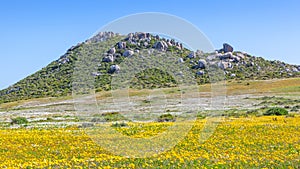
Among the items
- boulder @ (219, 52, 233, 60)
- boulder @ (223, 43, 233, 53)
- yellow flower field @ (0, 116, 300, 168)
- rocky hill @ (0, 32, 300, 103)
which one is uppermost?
boulder @ (223, 43, 233, 53)

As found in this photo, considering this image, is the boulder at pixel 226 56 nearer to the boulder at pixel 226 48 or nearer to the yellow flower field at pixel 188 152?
the boulder at pixel 226 48

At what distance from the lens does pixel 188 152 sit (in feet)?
59.7

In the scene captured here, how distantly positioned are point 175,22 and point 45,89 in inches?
4989

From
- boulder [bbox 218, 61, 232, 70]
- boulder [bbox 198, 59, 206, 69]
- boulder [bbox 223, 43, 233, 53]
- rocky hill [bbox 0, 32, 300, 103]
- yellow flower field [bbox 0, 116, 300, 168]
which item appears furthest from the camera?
boulder [bbox 223, 43, 233, 53]

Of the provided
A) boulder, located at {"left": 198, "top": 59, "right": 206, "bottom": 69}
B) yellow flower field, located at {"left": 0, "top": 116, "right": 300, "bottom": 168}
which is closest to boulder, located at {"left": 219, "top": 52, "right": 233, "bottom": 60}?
boulder, located at {"left": 198, "top": 59, "right": 206, "bottom": 69}

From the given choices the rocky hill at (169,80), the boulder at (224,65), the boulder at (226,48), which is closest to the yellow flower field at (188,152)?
the rocky hill at (169,80)

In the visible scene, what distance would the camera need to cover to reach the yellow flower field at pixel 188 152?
1482cm

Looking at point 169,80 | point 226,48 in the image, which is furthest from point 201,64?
point 226,48

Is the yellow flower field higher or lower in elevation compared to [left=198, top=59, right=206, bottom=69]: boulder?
lower

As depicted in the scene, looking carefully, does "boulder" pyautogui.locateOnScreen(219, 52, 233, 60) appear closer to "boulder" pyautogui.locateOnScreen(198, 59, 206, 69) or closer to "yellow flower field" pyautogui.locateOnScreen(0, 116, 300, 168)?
"boulder" pyautogui.locateOnScreen(198, 59, 206, 69)

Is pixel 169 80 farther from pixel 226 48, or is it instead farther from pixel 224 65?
pixel 226 48

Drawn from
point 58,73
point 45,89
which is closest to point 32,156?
point 45,89

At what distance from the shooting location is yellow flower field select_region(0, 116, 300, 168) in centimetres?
1482

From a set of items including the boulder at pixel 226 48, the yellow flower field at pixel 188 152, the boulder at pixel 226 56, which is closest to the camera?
the yellow flower field at pixel 188 152
